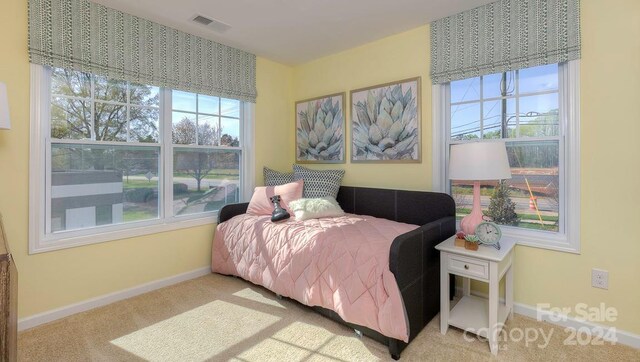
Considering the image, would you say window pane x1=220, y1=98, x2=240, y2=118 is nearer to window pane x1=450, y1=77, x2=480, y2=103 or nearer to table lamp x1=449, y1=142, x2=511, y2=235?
window pane x1=450, y1=77, x2=480, y2=103

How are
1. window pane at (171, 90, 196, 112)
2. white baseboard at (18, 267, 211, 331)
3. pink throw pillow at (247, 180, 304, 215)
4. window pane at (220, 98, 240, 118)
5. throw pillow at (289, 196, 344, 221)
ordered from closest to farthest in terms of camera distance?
white baseboard at (18, 267, 211, 331) < throw pillow at (289, 196, 344, 221) < window pane at (171, 90, 196, 112) < pink throw pillow at (247, 180, 304, 215) < window pane at (220, 98, 240, 118)

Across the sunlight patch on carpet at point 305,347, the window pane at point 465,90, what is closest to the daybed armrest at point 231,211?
the sunlight patch on carpet at point 305,347

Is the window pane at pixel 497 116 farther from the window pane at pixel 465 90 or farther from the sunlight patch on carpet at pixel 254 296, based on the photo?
the sunlight patch on carpet at pixel 254 296

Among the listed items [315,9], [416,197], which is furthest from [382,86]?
[416,197]

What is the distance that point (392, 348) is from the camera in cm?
177

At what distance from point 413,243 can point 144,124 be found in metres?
2.50

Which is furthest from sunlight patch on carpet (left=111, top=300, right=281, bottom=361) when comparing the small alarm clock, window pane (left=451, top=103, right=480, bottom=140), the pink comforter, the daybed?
window pane (left=451, top=103, right=480, bottom=140)

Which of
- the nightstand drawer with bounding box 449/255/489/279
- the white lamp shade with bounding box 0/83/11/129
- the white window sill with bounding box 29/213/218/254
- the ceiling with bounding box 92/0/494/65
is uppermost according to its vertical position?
the ceiling with bounding box 92/0/494/65

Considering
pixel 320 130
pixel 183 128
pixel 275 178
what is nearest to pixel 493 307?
pixel 275 178

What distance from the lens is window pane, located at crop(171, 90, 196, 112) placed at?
2.96 m

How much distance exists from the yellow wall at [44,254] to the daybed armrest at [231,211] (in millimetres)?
287

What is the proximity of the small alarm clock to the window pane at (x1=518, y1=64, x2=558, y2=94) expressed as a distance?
1129mm

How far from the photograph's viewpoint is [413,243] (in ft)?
6.20

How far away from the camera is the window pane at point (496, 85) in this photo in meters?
2.40
